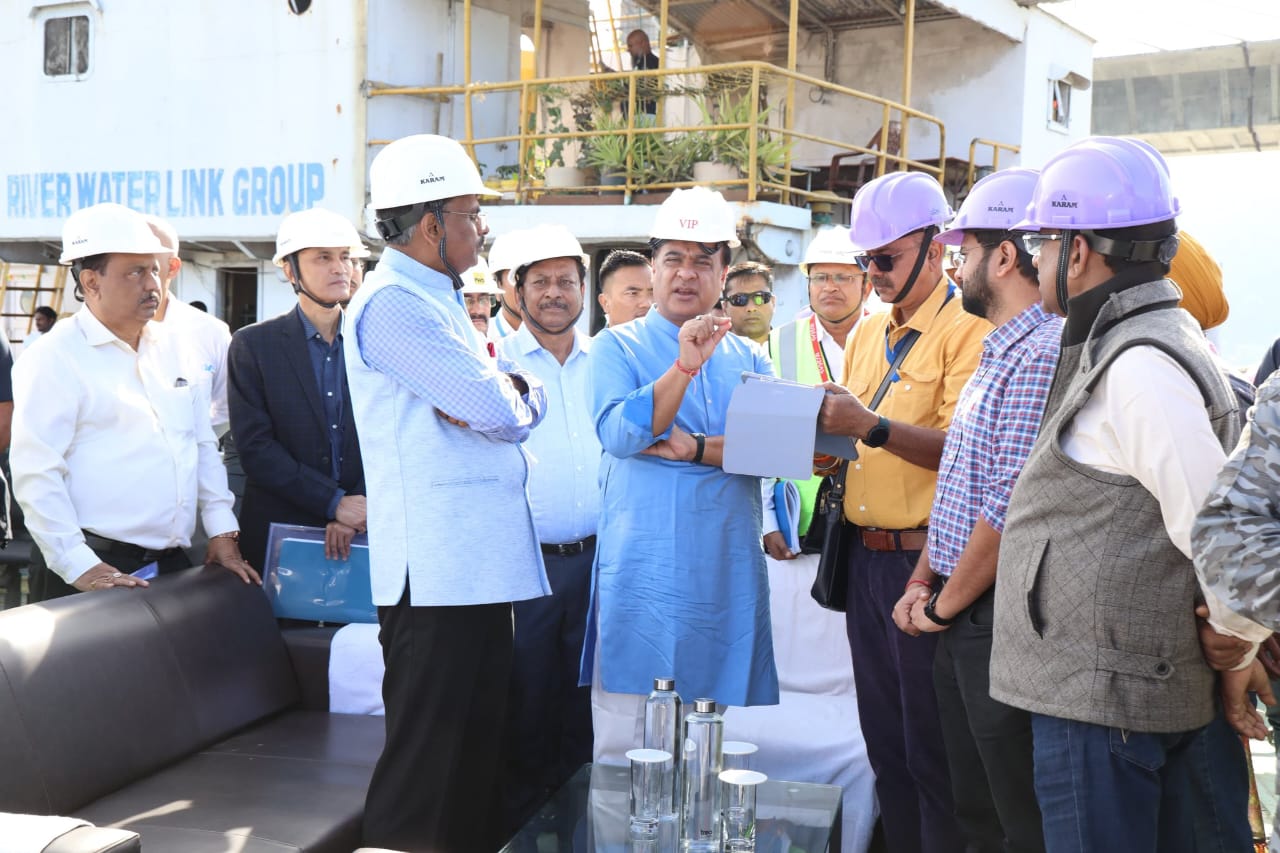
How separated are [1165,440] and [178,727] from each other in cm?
294

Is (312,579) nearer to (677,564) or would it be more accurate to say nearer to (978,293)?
(677,564)

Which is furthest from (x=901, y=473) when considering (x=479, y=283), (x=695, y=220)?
(x=479, y=283)

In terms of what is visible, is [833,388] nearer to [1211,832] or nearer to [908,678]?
[908,678]

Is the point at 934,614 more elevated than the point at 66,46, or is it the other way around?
the point at 66,46

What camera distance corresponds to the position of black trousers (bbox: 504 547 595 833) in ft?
13.7

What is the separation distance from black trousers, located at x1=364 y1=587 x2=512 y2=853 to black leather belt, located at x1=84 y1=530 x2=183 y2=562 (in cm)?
143

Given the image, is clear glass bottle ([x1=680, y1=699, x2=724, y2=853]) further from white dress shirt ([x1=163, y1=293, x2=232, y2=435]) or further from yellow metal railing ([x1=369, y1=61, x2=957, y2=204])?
yellow metal railing ([x1=369, y1=61, x2=957, y2=204])

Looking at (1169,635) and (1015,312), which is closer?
(1169,635)

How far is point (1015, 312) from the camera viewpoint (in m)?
2.84

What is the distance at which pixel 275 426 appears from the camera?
477 cm

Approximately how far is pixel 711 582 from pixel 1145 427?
157 cm

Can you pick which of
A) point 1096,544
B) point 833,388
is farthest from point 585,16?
point 1096,544

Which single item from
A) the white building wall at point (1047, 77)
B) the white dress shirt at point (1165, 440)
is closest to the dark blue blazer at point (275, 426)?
the white dress shirt at point (1165, 440)

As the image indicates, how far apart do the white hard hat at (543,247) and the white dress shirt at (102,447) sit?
1.32 meters
